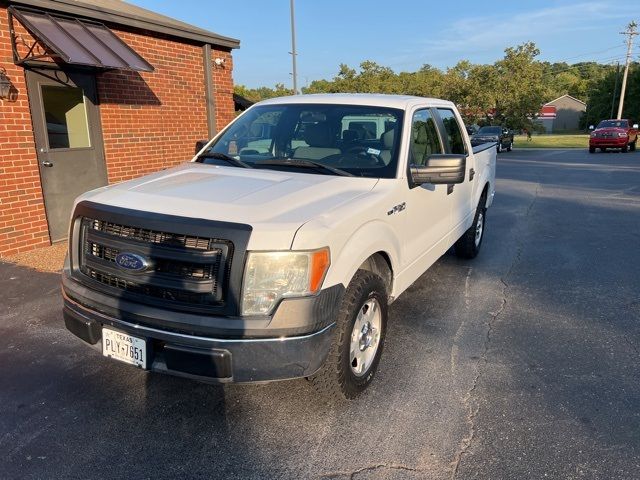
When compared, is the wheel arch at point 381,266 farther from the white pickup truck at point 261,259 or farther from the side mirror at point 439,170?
the side mirror at point 439,170

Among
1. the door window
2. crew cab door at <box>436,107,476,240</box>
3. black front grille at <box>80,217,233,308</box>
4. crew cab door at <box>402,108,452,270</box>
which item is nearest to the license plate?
black front grille at <box>80,217,233,308</box>

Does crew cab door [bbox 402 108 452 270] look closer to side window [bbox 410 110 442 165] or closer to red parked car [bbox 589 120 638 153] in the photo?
side window [bbox 410 110 442 165]

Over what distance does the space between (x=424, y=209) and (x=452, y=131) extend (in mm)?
1542

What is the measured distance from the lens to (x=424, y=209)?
A: 3992 mm

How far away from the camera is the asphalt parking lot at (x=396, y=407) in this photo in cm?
262

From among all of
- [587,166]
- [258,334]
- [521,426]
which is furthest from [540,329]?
[587,166]

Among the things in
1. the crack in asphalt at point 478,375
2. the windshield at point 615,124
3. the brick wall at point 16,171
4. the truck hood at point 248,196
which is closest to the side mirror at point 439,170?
the truck hood at point 248,196

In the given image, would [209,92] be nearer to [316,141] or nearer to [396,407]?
[316,141]

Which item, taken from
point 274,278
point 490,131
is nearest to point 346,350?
point 274,278

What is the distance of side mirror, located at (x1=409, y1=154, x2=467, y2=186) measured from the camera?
3561 mm

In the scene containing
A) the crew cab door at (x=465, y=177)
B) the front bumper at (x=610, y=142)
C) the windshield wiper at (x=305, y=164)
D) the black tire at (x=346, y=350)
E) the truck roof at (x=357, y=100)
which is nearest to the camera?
the black tire at (x=346, y=350)

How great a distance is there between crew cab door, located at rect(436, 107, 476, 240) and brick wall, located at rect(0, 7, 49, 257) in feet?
16.6

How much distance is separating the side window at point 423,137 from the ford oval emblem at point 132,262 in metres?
2.10

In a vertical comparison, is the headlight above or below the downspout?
below
